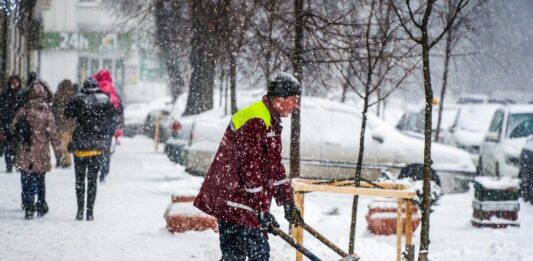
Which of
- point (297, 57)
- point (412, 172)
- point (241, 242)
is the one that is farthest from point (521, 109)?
point (241, 242)

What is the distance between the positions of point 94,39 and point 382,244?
36.8m

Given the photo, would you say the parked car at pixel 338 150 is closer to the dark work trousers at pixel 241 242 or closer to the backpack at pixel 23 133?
the backpack at pixel 23 133

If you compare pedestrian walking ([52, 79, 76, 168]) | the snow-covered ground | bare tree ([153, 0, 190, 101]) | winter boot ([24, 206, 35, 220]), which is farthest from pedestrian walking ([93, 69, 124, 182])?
winter boot ([24, 206, 35, 220])

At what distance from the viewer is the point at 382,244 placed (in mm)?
8906

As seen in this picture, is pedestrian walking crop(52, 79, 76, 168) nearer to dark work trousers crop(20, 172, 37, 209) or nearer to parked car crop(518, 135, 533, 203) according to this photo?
dark work trousers crop(20, 172, 37, 209)

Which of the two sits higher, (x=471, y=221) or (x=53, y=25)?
(x=53, y=25)

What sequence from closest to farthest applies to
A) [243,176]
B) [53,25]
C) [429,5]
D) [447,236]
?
[243,176] < [429,5] < [447,236] < [53,25]

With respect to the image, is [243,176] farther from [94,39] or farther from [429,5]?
[94,39]

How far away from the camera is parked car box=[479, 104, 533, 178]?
15.1m

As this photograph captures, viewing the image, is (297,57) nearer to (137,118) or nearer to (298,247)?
(298,247)

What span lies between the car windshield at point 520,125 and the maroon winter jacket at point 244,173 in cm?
1149

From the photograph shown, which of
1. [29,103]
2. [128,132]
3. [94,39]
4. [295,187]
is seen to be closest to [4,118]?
[29,103]

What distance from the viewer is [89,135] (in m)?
9.96

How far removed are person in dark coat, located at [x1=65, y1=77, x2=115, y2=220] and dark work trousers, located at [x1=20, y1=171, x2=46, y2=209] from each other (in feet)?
1.47
